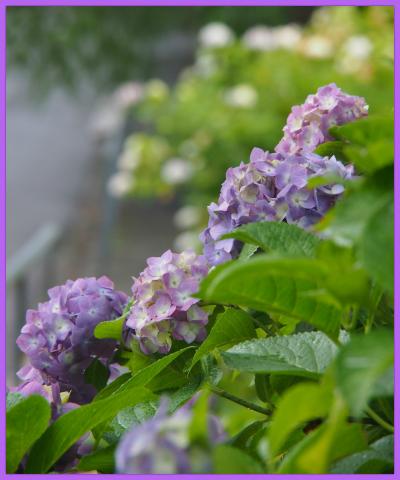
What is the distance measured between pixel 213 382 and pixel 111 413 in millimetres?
67

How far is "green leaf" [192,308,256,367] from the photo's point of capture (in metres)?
0.43

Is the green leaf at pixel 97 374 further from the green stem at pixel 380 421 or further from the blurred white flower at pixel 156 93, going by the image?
the blurred white flower at pixel 156 93

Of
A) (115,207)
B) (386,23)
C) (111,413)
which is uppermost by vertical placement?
(386,23)

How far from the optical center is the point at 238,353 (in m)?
0.42

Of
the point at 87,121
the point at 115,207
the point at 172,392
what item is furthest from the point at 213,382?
the point at 87,121

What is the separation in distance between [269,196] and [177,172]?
297 centimetres

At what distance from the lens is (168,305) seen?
0.47 metres

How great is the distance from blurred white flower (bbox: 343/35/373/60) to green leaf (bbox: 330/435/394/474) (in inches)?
120

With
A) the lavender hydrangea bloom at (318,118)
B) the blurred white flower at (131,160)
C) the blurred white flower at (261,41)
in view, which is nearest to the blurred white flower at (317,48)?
the blurred white flower at (261,41)

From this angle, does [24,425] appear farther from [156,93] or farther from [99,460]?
[156,93]

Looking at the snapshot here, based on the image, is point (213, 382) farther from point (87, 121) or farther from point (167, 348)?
point (87, 121)

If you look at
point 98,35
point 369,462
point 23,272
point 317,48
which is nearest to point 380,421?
point 369,462

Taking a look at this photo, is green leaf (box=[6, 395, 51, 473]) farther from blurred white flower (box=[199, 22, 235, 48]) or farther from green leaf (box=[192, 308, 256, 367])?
blurred white flower (box=[199, 22, 235, 48])

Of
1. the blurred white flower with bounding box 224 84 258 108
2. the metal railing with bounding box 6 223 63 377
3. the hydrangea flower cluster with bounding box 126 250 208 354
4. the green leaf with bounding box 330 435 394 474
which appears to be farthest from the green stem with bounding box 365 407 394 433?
the blurred white flower with bounding box 224 84 258 108
